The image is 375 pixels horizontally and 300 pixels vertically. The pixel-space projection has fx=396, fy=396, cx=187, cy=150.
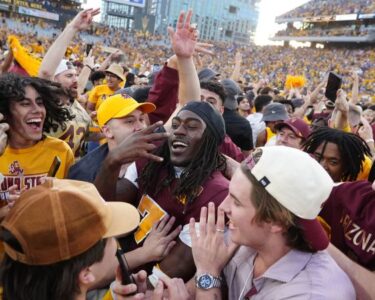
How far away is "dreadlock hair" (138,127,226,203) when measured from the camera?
2.18 m

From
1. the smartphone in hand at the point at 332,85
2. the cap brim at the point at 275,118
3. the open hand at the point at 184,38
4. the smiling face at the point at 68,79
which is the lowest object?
the cap brim at the point at 275,118

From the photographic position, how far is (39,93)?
2.95m

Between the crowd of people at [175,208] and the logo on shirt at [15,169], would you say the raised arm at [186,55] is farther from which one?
the logo on shirt at [15,169]

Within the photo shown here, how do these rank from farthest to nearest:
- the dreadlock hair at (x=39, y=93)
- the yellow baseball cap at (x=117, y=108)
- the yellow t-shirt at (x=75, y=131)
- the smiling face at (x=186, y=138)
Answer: the yellow t-shirt at (x=75, y=131) < the yellow baseball cap at (x=117, y=108) < the dreadlock hair at (x=39, y=93) < the smiling face at (x=186, y=138)

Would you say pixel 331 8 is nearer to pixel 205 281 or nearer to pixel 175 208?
pixel 175 208

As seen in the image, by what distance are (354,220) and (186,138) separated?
3.31 ft

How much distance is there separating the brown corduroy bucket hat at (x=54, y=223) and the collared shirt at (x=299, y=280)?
2.37ft

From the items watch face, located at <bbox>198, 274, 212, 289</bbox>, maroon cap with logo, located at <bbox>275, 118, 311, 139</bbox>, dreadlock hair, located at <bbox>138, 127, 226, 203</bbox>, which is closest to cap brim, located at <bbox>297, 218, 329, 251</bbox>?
watch face, located at <bbox>198, 274, 212, 289</bbox>

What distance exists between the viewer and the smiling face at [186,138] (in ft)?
7.67

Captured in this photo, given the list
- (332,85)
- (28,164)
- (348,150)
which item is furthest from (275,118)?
(28,164)

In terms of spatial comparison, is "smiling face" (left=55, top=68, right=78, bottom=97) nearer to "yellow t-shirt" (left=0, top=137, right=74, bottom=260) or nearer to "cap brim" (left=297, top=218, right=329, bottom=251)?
"yellow t-shirt" (left=0, top=137, right=74, bottom=260)

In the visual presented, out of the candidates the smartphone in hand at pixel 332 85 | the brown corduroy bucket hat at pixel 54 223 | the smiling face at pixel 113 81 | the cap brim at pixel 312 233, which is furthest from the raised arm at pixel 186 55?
the smiling face at pixel 113 81

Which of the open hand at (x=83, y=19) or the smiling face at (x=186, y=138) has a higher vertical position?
the open hand at (x=83, y=19)

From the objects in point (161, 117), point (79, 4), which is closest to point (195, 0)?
point (79, 4)
